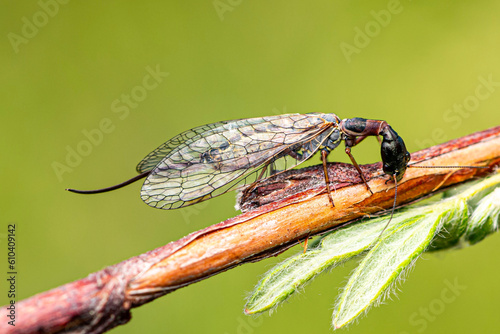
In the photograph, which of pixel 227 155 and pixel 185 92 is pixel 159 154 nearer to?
pixel 227 155

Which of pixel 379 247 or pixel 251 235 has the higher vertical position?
pixel 251 235

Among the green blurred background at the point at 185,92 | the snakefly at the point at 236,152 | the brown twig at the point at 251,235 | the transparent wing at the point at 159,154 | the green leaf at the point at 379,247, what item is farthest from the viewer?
the green blurred background at the point at 185,92

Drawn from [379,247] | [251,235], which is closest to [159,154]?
[251,235]

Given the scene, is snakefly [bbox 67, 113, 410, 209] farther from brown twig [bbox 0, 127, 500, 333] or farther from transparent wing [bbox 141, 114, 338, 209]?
brown twig [bbox 0, 127, 500, 333]

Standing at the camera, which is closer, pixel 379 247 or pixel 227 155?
pixel 379 247

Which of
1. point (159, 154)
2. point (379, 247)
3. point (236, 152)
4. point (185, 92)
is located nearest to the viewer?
point (379, 247)

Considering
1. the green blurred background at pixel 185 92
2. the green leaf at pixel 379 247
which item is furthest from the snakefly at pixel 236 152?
the green blurred background at pixel 185 92

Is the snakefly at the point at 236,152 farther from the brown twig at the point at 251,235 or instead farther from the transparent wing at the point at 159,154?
the brown twig at the point at 251,235
